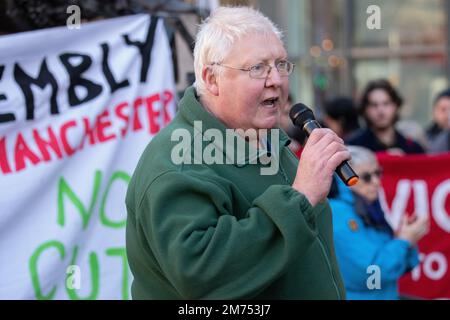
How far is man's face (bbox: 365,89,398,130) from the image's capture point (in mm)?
6809

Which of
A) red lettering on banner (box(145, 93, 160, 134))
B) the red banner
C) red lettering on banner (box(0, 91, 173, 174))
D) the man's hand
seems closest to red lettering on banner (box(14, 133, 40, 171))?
red lettering on banner (box(0, 91, 173, 174))

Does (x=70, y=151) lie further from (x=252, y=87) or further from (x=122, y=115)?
(x=252, y=87)

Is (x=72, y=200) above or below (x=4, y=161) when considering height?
below

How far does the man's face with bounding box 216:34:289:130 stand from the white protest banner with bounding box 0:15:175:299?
1.53 m

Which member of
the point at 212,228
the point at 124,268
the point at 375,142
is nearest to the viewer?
the point at 212,228

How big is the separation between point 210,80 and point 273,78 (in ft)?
0.68

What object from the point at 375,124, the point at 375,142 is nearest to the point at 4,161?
the point at 375,142

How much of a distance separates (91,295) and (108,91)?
964 mm

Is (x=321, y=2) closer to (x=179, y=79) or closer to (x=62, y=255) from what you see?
(x=179, y=79)

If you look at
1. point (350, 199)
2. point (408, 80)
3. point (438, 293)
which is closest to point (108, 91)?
point (350, 199)

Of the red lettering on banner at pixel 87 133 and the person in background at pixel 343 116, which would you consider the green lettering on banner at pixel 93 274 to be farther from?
the person in background at pixel 343 116

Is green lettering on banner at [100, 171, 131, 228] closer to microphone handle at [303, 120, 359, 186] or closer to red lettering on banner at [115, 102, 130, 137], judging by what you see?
red lettering on banner at [115, 102, 130, 137]

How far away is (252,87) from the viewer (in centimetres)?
251

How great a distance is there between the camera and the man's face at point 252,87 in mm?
2506
